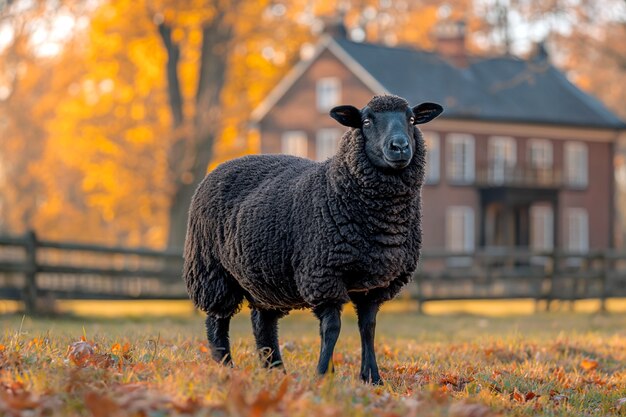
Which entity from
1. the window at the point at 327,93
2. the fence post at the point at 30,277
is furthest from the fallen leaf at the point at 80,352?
the window at the point at 327,93

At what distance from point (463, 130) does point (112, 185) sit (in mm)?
13896

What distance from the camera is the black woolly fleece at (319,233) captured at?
301 inches

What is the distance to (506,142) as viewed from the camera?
139 ft

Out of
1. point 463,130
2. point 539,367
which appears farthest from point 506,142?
point 539,367

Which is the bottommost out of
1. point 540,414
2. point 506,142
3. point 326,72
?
point 540,414

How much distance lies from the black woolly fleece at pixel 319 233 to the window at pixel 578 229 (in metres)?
37.8

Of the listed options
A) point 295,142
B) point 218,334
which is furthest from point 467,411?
point 295,142

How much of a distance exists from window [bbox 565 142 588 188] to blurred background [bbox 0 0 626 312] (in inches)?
2.4

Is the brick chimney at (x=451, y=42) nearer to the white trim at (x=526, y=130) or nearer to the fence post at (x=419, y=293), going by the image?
the white trim at (x=526, y=130)

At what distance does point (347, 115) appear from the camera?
7949 mm

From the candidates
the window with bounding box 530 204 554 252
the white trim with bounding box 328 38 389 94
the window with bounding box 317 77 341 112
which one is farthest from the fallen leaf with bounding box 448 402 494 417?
the window with bounding box 530 204 554 252

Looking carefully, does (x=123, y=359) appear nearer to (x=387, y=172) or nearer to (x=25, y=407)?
(x=25, y=407)

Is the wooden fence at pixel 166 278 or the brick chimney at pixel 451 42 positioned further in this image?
the brick chimney at pixel 451 42

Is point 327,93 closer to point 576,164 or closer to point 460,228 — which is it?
point 460,228
